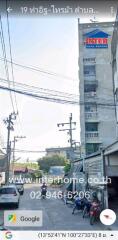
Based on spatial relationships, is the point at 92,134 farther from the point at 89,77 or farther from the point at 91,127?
the point at 89,77

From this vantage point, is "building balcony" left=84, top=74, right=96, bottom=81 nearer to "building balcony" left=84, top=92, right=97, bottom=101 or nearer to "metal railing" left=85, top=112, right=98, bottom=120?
"building balcony" left=84, top=92, right=97, bottom=101

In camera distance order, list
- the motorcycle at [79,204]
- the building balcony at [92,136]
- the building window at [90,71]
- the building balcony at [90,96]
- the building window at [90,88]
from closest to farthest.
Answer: the motorcycle at [79,204] → the building balcony at [90,96] → the building balcony at [92,136] → the building window at [90,88] → the building window at [90,71]

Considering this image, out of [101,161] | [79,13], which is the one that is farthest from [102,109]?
[79,13]

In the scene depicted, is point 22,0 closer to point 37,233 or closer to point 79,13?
point 79,13

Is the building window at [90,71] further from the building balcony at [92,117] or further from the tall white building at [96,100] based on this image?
the building balcony at [92,117]

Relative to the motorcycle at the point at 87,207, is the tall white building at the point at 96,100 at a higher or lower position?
higher

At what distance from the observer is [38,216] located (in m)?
2.95

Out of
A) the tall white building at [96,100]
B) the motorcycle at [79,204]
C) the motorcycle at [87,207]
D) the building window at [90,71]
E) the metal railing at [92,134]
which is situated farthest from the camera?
the building window at [90,71]

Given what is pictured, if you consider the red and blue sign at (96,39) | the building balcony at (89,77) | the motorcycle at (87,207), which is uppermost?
the building balcony at (89,77)

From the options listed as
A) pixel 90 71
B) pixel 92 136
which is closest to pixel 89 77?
pixel 90 71

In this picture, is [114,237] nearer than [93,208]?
Yes

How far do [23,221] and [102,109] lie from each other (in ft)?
60.5

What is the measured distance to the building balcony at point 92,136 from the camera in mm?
20230

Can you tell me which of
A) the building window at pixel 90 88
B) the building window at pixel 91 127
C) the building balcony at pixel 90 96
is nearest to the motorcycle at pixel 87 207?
the building balcony at pixel 90 96
